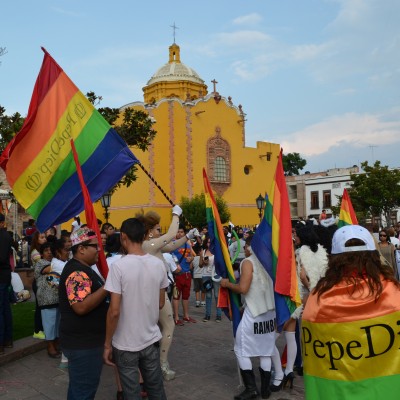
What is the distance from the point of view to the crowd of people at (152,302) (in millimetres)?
2609

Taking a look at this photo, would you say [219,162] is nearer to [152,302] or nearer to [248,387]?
[248,387]

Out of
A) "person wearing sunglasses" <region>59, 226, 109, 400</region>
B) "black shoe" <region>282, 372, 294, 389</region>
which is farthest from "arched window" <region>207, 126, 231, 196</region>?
"person wearing sunglasses" <region>59, 226, 109, 400</region>

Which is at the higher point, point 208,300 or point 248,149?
point 248,149

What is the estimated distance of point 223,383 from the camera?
5438 millimetres

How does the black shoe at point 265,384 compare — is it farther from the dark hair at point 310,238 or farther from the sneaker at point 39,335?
the sneaker at point 39,335

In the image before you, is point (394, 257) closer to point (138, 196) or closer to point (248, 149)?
point (138, 196)

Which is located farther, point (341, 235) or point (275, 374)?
point (275, 374)

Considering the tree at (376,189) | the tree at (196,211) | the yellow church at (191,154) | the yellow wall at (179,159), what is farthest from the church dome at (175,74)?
the tree at (376,189)

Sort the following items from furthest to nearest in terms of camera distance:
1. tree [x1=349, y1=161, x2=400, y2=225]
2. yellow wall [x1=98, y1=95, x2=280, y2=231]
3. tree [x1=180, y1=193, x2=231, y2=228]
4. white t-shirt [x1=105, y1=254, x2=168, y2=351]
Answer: tree [x1=349, y1=161, x2=400, y2=225]
yellow wall [x1=98, y1=95, x2=280, y2=231]
tree [x1=180, y1=193, x2=231, y2=228]
white t-shirt [x1=105, y1=254, x2=168, y2=351]

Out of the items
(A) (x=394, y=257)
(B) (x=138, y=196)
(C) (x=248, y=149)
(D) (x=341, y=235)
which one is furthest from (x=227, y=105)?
(D) (x=341, y=235)

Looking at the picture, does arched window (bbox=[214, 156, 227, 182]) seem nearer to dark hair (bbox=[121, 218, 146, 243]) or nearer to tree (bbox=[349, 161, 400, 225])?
tree (bbox=[349, 161, 400, 225])

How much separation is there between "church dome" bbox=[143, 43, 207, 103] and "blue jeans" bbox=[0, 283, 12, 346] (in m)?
38.2

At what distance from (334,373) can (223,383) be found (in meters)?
3.09

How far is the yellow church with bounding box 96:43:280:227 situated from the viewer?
3647cm
